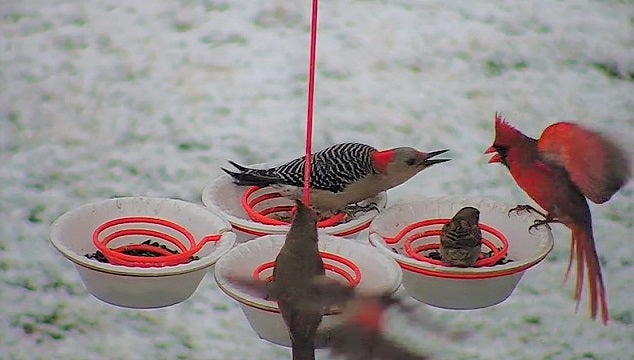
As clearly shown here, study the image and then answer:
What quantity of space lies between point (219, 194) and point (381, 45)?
1.24m

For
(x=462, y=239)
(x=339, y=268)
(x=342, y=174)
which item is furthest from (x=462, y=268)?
(x=342, y=174)

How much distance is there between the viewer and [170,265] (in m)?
1.31

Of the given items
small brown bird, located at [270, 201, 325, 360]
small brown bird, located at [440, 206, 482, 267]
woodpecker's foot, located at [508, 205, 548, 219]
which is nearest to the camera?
small brown bird, located at [270, 201, 325, 360]

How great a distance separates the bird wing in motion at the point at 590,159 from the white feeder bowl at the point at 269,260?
0.30 meters

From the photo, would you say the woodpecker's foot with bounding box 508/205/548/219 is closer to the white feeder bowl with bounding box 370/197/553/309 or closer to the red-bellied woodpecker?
the white feeder bowl with bounding box 370/197/553/309

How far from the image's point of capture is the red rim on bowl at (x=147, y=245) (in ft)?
4.28

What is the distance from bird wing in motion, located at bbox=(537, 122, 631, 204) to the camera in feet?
4.42

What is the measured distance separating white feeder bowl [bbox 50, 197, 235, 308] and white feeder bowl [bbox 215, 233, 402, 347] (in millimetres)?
27

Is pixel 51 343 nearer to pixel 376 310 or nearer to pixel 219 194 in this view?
pixel 219 194

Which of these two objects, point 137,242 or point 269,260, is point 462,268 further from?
point 137,242

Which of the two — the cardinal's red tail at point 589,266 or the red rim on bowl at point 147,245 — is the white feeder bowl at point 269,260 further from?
the cardinal's red tail at point 589,266

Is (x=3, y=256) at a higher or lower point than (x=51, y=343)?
higher

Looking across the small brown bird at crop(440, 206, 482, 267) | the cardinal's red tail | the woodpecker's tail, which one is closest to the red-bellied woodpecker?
the woodpecker's tail

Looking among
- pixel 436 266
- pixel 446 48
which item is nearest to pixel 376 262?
pixel 436 266
